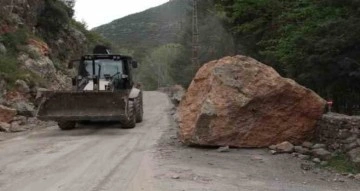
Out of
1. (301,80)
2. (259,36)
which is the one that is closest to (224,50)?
(259,36)

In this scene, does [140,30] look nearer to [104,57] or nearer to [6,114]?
[104,57]

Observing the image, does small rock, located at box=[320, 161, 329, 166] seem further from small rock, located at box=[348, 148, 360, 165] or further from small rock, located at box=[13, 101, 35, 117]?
small rock, located at box=[13, 101, 35, 117]

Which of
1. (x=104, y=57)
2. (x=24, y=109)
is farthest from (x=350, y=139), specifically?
(x=24, y=109)

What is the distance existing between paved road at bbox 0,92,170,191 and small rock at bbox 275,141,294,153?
2.95 metres

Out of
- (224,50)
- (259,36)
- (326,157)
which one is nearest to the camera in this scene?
(326,157)

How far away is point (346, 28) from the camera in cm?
1252

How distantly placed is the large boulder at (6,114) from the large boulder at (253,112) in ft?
26.1

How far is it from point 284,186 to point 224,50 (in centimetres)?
3064

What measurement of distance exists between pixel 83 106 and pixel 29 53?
12.6 m

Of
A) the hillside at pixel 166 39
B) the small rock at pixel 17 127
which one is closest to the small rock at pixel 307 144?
the small rock at pixel 17 127

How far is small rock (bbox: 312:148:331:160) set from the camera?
10.6m

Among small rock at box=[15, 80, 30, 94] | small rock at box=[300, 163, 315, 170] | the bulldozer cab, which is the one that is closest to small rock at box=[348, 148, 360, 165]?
small rock at box=[300, 163, 315, 170]

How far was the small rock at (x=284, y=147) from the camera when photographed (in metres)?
11.3

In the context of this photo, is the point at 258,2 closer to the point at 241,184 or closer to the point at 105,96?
the point at 105,96
